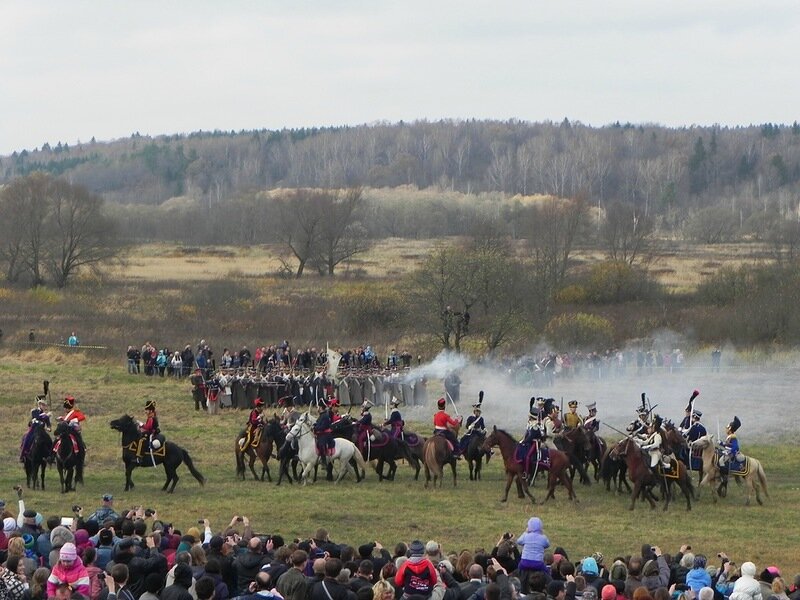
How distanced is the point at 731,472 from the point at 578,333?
2518 centimetres

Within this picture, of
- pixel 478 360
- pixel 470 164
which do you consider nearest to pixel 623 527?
pixel 478 360

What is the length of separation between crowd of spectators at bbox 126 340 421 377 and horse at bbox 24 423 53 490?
1470 centimetres

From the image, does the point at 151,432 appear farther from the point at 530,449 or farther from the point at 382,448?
the point at 530,449

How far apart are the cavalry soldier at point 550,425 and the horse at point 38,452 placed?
910 centimetres

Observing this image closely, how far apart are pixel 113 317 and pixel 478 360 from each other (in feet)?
76.2

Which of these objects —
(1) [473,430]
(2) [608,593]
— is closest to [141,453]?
(1) [473,430]

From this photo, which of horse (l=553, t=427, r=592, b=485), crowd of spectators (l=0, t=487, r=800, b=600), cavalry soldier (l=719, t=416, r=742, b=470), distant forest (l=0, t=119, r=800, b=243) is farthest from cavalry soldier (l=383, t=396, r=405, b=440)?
distant forest (l=0, t=119, r=800, b=243)

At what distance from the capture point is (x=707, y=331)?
48.0 m

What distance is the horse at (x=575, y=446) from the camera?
23.1m

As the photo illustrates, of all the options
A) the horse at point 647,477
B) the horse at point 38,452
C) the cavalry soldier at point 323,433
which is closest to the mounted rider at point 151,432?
the horse at point 38,452

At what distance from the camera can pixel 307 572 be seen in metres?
11.5

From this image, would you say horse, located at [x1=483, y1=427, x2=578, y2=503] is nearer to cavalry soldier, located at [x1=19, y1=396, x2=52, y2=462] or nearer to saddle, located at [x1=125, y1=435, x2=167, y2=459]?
saddle, located at [x1=125, y1=435, x2=167, y2=459]

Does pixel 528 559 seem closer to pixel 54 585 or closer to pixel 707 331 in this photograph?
pixel 54 585

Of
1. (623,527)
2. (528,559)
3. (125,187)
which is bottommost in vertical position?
(623,527)
